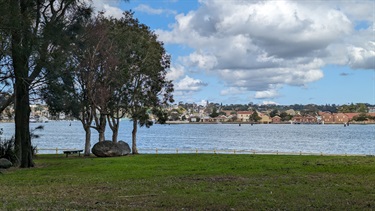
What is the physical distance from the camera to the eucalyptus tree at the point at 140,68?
130ft

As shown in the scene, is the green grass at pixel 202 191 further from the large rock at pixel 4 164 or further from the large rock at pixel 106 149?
the large rock at pixel 106 149

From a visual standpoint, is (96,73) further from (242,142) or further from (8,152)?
(242,142)

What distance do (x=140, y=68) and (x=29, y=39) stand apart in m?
21.5

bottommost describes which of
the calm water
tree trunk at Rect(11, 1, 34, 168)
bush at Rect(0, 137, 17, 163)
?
the calm water

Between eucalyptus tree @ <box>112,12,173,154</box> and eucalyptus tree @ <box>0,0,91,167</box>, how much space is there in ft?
38.5

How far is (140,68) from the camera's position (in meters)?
40.9

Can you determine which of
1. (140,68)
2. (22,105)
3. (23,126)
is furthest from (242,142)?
(22,105)

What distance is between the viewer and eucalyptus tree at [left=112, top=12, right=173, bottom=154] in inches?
1560

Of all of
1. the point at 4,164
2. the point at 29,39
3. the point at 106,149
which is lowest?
the point at 4,164

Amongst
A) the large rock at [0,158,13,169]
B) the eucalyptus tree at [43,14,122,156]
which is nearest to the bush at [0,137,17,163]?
the large rock at [0,158,13,169]

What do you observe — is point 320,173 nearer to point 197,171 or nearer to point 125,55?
point 197,171

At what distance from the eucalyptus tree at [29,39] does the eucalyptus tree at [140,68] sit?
38.5 ft

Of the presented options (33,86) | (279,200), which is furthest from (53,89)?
(279,200)

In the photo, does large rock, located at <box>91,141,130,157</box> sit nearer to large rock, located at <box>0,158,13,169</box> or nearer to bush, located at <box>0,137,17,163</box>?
bush, located at <box>0,137,17,163</box>
